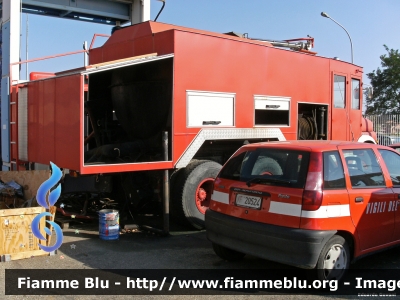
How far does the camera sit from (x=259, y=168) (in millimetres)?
5375

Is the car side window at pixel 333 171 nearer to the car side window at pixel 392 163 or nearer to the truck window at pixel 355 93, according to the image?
the car side window at pixel 392 163

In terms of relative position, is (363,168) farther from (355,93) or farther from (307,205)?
(355,93)

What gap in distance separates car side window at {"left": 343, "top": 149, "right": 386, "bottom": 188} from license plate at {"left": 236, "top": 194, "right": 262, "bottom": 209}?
1115 millimetres

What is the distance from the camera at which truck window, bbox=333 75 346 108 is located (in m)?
10.4

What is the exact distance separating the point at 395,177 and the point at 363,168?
0.71 m

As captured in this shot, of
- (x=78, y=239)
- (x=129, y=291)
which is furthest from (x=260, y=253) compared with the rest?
(x=78, y=239)

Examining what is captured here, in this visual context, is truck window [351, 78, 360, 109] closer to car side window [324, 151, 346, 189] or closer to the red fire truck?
the red fire truck

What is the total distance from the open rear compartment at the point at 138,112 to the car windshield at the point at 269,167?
195 cm

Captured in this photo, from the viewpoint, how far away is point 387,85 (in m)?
49.9

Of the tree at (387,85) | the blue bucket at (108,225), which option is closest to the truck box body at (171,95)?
the blue bucket at (108,225)

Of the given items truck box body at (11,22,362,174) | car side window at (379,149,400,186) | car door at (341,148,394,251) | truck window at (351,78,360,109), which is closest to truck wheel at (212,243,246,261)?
car door at (341,148,394,251)

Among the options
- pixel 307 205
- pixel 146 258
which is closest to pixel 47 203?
pixel 146 258

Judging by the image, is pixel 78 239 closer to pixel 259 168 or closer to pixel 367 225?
pixel 259 168

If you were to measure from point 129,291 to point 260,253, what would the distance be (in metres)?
1.50
